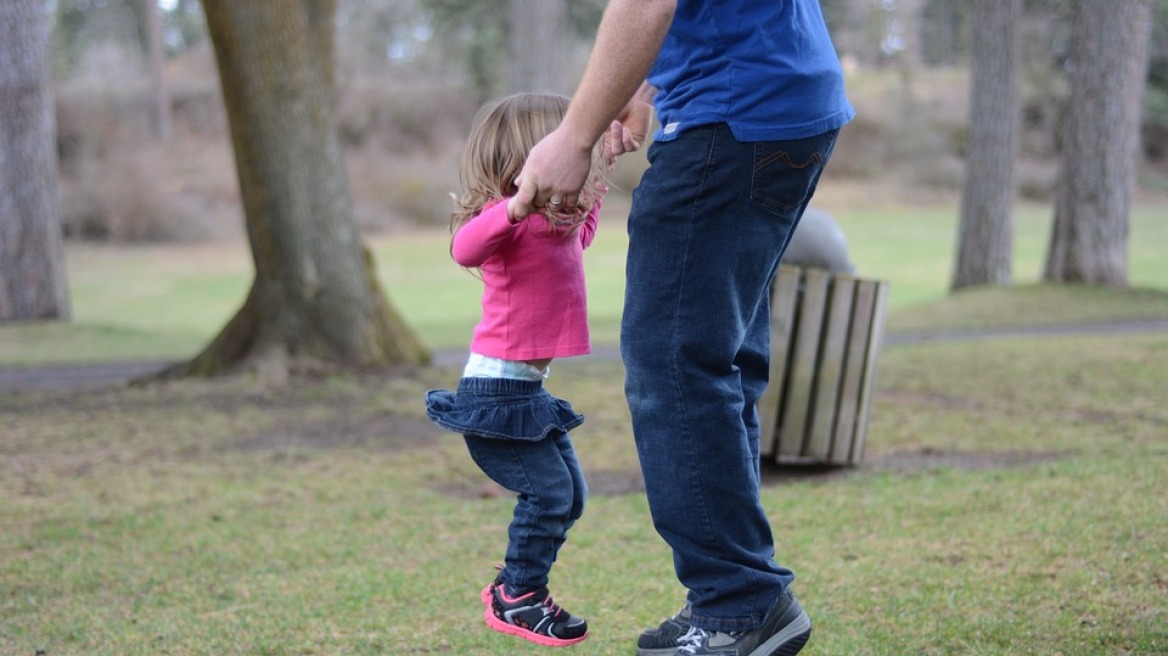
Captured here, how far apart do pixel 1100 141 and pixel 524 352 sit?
44.4ft

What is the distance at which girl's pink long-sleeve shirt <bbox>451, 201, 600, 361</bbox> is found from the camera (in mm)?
3213

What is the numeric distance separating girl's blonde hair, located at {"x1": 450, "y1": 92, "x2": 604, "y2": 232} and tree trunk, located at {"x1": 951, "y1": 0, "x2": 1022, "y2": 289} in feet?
52.0

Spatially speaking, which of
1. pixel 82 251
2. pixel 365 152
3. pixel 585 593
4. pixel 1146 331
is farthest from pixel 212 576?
pixel 365 152

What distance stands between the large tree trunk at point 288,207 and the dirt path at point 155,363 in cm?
128

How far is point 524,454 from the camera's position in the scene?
3330mm

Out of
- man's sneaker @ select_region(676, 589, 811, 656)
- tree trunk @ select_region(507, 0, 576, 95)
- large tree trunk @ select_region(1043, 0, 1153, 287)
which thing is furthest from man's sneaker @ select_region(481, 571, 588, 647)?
tree trunk @ select_region(507, 0, 576, 95)

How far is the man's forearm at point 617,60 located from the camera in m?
2.55

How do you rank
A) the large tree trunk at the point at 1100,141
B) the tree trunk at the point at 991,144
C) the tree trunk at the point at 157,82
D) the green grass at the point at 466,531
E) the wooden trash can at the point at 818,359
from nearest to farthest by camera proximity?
the green grass at the point at 466,531, the wooden trash can at the point at 818,359, the large tree trunk at the point at 1100,141, the tree trunk at the point at 991,144, the tree trunk at the point at 157,82

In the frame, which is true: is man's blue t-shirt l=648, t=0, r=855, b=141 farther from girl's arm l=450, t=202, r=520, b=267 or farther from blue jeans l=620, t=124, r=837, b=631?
girl's arm l=450, t=202, r=520, b=267

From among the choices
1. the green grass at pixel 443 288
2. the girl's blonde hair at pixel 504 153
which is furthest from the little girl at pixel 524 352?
the green grass at pixel 443 288

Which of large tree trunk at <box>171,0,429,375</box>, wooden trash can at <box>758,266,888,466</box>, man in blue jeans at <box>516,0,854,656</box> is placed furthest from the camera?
large tree trunk at <box>171,0,429,375</box>

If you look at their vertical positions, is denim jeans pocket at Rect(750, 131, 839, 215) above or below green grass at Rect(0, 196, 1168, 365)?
above

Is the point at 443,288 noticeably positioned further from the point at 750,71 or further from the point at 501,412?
the point at 750,71

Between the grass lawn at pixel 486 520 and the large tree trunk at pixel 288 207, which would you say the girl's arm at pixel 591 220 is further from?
the large tree trunk at pixel 288 207
